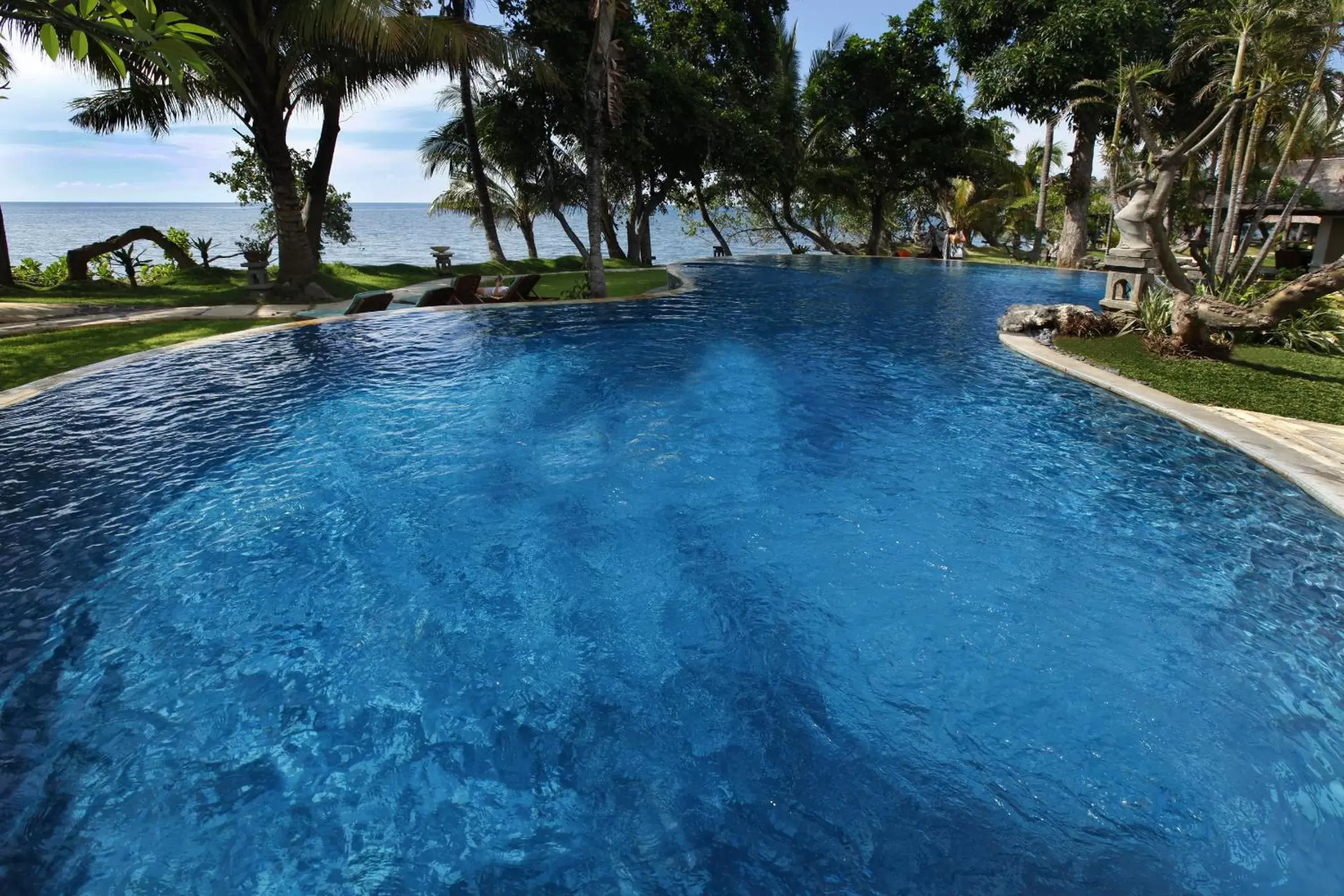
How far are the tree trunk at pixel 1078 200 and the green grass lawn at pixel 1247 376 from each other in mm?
19342

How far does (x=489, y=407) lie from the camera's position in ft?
31.6

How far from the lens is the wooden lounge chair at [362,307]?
15188mm

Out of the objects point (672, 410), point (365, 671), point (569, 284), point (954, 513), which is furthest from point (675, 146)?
point (365, 671)

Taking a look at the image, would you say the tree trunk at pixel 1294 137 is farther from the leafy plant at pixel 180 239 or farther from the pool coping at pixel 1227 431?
A: the leafy plant at pixel 180 239

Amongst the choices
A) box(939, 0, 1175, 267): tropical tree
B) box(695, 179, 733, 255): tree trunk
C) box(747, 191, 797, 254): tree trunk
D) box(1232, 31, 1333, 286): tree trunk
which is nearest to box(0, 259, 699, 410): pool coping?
box(695, 179, 733, 255): tree trunk

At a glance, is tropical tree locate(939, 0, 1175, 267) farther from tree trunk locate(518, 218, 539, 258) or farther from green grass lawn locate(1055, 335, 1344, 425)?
tree trunk locate(518, 218, 539, 258)

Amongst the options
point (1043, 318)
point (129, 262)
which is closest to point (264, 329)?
point (129, 262)

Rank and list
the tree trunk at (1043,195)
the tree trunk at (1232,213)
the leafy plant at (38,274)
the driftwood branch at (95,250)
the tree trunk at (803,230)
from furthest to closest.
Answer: the tree trunk at (803,230) → the tree trunk at (1043,195) → the leafy plant at (38,274) → the driftwood branch at (95,250) → the tree trunk at (1232,213)

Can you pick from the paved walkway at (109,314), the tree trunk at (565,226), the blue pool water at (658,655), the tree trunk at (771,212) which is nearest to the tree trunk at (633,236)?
the tree trunk at (565,226)

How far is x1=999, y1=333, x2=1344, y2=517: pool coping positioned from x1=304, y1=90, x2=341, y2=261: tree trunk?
17857 millimetres

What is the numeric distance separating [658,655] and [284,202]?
660 inches

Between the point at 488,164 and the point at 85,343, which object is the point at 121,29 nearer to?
the point at 85,343

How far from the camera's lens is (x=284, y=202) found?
16734 millimetres

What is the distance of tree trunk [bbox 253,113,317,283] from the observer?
53.0 ft
